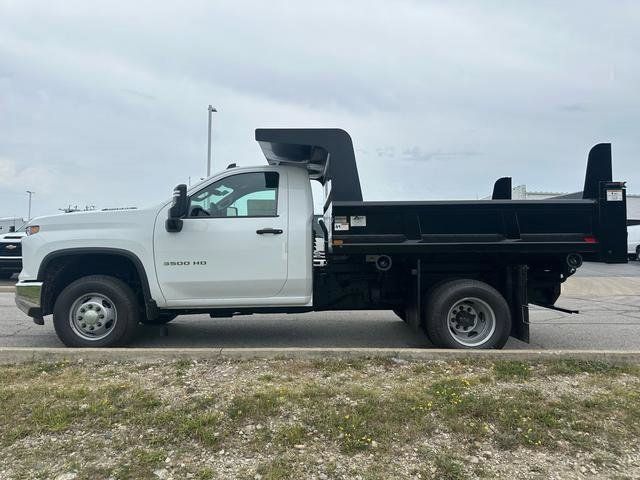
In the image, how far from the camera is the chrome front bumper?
5.08 m

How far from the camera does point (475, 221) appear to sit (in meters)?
5.11

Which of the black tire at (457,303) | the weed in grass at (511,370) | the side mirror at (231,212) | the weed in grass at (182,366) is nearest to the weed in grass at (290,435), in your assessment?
the weed in grass at (182,366)

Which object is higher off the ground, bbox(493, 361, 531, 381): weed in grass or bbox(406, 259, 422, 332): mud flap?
bbox(406, 259, 422, 332): mud flap

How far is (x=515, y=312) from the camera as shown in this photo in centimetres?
530

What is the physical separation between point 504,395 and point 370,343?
2446 millimetres

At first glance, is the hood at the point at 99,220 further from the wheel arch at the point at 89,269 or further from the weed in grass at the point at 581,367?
the weed in grass at the point at 581,367

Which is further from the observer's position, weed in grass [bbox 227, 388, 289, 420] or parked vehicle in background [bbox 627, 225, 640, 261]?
parked vehicle in background [bbox 627, 225, 640, 261]

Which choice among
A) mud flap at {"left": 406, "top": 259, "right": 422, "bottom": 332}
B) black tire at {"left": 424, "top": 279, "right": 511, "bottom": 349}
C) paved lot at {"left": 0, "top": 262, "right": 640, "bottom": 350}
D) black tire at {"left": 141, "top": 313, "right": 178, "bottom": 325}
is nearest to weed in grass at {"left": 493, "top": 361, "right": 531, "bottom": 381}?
black tire at {"left": 424, "top": 279, "right": 511, "bottom": 349}

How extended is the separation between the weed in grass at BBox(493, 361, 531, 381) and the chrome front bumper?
188 inches

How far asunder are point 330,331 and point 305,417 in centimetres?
340

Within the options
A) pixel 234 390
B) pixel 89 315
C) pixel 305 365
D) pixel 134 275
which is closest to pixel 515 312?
pixel 305 365

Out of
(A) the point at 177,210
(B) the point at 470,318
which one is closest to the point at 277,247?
(A) the point at 177,210

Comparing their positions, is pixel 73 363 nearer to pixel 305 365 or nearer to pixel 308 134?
pixel 305 365

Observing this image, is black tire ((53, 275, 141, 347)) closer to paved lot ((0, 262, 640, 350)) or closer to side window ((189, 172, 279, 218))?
paved lot ((0, 262, 640, 350))
